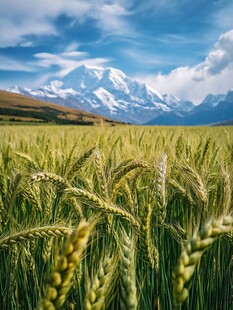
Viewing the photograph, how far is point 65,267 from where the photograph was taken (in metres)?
0.62

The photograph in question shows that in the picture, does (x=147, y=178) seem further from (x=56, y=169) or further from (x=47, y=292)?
(x=47, y=292)

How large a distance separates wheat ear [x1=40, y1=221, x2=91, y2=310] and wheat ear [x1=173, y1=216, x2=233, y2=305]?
20 centimetres

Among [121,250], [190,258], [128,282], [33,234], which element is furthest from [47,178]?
[190,258]

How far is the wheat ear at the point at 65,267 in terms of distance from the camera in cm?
61

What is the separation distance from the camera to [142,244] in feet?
4.05

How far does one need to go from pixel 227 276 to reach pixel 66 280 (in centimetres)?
95

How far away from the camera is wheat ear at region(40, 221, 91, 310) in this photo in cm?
61

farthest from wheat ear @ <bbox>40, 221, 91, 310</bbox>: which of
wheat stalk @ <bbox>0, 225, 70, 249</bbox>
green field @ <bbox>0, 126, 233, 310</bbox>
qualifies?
wheat stalk @ <bbox>0, 225, 70, 249</bbox>

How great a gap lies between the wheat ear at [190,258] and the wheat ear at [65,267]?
20 cm

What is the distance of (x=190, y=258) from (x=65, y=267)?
246 millimetres

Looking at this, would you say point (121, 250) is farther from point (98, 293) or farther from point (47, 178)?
point (47, 178)

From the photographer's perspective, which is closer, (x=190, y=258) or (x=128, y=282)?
(x=190, y=258)

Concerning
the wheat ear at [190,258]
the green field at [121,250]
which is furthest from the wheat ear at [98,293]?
the wheat ear at [190,258]

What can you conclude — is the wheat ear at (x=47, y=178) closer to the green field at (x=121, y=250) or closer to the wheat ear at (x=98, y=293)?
the green field at (x=121, y=250)
